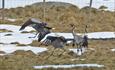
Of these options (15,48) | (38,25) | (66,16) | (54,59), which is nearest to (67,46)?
(15,48)

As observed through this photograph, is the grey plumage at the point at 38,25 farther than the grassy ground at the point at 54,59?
Yes

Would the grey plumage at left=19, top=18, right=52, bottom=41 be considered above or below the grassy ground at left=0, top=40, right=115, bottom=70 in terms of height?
above

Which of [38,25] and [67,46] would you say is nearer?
[38,25]

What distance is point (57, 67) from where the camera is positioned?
10125mm

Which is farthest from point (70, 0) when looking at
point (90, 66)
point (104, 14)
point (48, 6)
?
point (90, 66)

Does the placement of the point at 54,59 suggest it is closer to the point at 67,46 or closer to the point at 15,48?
the point at 15,48

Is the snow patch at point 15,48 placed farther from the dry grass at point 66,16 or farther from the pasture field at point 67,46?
the dry grass at point 66,16

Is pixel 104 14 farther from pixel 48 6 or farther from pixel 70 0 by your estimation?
pixel 70 0

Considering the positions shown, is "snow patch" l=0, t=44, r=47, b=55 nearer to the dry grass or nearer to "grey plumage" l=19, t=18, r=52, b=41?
"grey plumage" l=19, t=18, r=52, b=41

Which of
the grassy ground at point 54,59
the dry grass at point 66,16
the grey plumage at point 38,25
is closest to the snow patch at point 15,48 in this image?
the grassy ground at point 54,59

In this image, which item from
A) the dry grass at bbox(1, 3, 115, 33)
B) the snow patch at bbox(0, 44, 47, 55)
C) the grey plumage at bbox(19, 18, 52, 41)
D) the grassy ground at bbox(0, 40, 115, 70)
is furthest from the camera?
the dry grass at bbox(1, 3, 115, 33)

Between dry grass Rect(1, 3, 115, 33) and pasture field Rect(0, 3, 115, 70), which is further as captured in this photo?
dry grass Rect(1, 3, 115, 33)

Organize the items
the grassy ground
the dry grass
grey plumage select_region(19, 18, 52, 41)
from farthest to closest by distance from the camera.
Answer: the dry grass, grey plumage select_region(19, 18, 52, 41), the grassy ground

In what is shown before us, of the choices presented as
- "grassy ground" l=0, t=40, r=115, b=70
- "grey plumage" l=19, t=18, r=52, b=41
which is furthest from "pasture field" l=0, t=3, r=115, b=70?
"grey plumage" l=19, t=18, r=52, b=41
